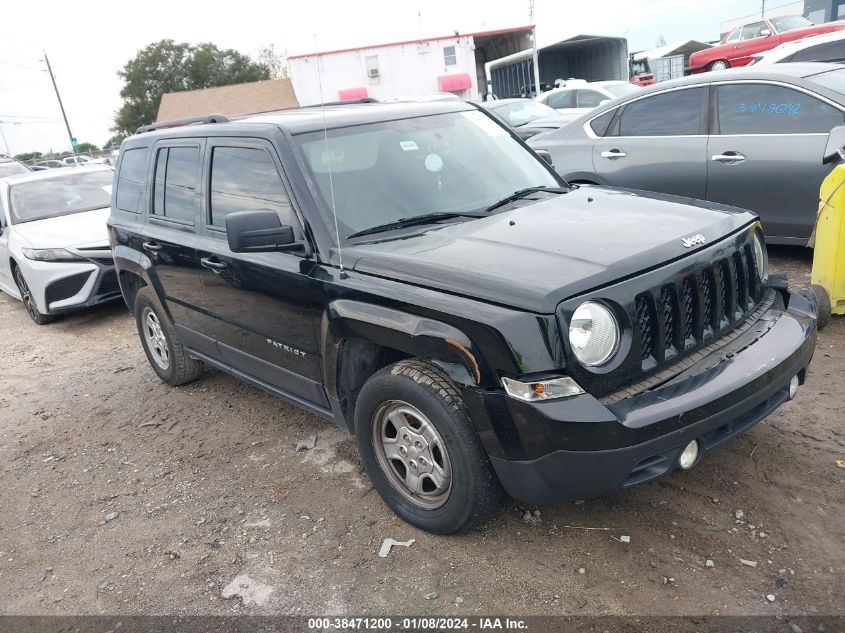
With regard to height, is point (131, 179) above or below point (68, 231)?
above

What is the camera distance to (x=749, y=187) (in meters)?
5.81

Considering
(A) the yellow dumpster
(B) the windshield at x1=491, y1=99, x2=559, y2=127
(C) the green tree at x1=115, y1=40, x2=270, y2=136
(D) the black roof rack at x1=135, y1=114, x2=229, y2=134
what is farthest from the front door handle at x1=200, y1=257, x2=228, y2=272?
(C) the green tree at x1=115, y1=40, x2=270, y2=136

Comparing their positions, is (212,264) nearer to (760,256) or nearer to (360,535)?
(360,535)

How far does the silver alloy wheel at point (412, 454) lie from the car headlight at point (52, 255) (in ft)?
19.4

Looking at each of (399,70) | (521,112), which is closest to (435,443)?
(521,112)

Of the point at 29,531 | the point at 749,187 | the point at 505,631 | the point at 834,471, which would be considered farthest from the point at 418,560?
the point at 749,187

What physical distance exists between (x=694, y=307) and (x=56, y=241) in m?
7.37

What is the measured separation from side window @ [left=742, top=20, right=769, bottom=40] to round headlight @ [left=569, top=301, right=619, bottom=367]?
69.5ft

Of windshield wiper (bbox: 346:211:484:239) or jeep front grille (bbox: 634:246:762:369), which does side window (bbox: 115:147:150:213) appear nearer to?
windshield wiper (bbox: 346:211:484:239)

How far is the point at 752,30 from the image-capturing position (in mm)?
20984

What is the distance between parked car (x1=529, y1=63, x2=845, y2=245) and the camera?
557cm

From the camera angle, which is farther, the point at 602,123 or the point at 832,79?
the point at 602,123

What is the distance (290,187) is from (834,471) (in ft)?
9.73

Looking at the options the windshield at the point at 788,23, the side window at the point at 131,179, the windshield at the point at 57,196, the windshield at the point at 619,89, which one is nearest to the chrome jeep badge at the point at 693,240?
the side window at the point at 131,179
